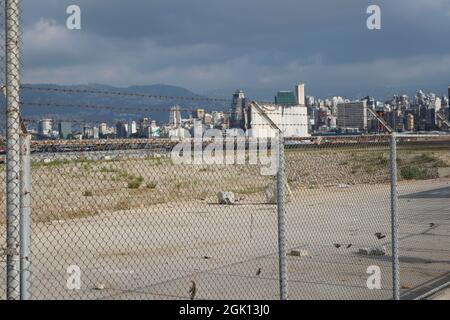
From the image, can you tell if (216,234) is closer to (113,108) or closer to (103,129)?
(103,129)

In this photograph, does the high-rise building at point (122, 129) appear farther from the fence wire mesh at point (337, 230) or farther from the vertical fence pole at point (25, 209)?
the fence wire mesh at point (337, 230)

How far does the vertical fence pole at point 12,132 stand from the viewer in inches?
175

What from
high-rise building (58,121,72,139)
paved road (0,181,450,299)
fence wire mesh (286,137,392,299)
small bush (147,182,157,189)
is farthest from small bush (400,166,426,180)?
high-rise building (58,121,72,139)

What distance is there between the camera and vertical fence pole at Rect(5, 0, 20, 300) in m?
4.44

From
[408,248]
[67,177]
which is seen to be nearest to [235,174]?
[67,177]

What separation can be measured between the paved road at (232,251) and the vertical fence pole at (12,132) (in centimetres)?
493

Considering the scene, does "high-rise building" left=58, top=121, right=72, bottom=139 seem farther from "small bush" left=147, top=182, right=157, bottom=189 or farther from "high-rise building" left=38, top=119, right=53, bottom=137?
"small bush" left=147, top=182, right=157, bottom=189

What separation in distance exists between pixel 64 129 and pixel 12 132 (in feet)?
4.61

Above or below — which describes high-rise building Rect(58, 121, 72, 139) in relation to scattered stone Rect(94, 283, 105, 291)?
above

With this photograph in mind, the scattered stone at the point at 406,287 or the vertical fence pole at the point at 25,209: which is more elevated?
the vertical fence pole at the point at 25,209

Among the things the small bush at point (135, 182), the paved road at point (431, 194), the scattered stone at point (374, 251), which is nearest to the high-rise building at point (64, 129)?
the scattered stone at point (374, 251)

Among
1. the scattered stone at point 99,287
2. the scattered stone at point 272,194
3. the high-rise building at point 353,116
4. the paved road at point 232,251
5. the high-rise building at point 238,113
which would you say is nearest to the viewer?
the high-rise building at point 238,113

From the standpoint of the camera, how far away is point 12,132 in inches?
176
